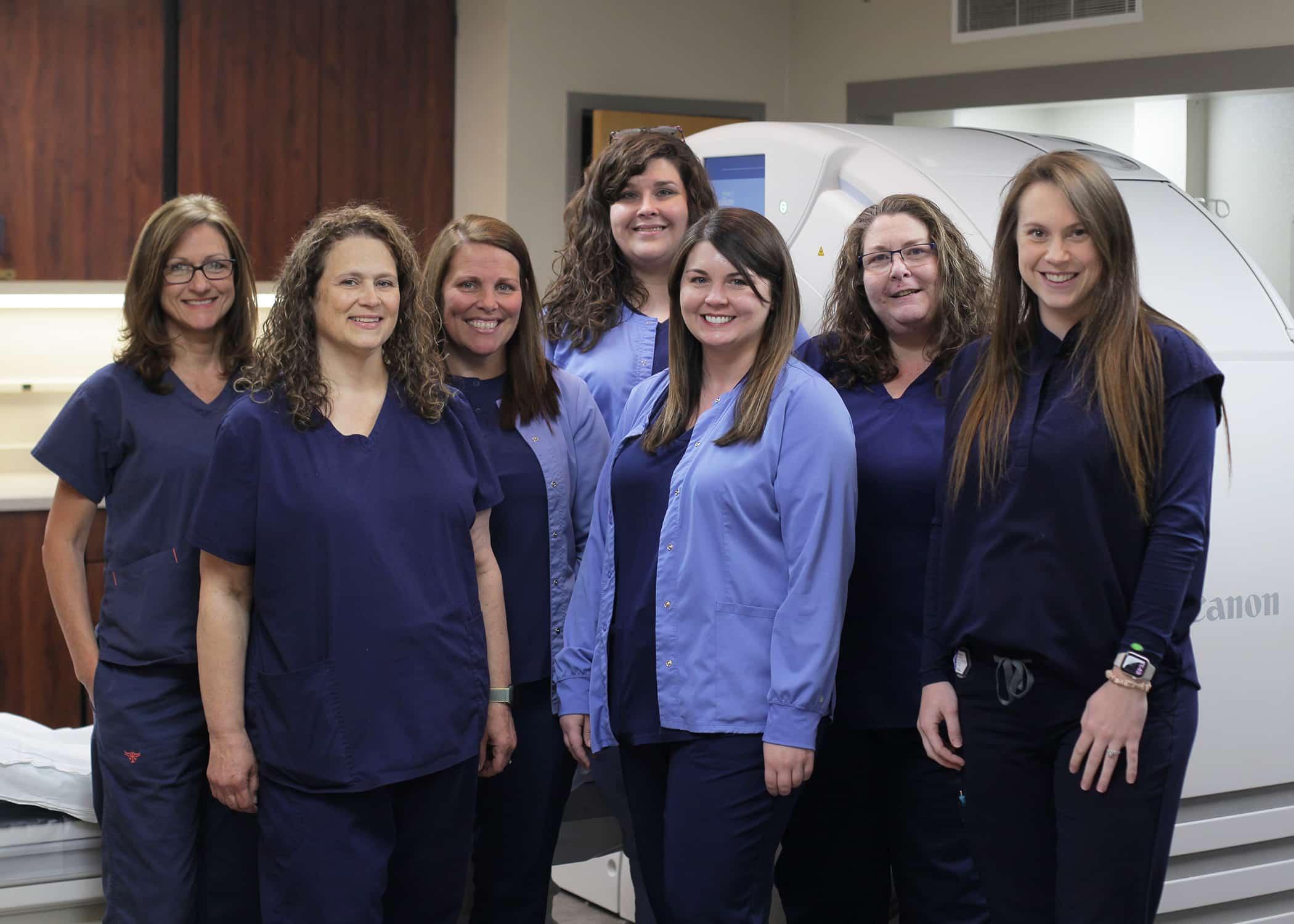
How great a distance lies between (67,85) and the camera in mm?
3916

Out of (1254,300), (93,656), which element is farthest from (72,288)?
(1254,300)

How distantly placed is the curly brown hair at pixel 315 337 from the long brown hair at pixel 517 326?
0.50 feet

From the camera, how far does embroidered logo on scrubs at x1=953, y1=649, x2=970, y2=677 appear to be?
5.66 ft

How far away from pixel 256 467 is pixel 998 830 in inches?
40.5

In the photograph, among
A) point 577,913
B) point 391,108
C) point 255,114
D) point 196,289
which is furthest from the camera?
point 391,108

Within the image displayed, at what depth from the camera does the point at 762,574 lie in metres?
1.81

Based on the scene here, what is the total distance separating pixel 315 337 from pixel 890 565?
87cm

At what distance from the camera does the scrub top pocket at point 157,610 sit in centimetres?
191

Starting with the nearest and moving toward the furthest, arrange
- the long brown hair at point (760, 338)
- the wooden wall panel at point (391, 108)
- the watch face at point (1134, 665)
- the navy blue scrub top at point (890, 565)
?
the watch face at point (1134, 665), the long brown hair at point (760, 338), the navy blue scrub top at point (890, 565), the wooden wall panel at point (391, 108)

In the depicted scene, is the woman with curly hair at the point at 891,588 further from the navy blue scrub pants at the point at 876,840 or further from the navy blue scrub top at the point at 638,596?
the navy blue scrub top at the point at 638,596

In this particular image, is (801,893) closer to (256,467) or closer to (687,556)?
(687,556)

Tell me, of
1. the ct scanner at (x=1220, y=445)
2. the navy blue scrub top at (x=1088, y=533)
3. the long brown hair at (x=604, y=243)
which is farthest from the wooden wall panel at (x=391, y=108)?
the navy blue scrub top at (x=1088, y=533)

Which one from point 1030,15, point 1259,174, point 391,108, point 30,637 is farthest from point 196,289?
point 1259,174

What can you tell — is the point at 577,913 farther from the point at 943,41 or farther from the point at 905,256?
the point at 943,41
